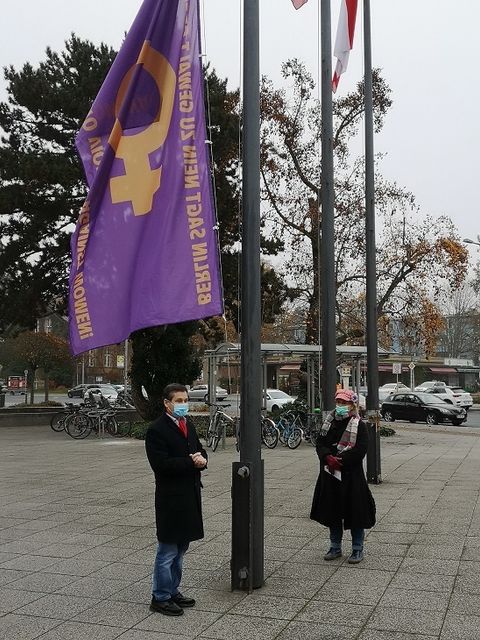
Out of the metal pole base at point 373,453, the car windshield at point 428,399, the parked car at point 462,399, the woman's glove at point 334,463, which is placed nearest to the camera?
the woman's glove at point 334,463

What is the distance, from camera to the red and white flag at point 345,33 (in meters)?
11.0

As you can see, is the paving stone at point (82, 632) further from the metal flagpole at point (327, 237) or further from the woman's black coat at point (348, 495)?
the metal flagpole at point (327, 237)

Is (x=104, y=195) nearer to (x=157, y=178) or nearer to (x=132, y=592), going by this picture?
(x=157, y=178)

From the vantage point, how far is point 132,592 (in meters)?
5.89

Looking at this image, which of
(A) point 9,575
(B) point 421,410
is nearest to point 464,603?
(A) point 9,575

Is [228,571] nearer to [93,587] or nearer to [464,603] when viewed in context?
[93,587]

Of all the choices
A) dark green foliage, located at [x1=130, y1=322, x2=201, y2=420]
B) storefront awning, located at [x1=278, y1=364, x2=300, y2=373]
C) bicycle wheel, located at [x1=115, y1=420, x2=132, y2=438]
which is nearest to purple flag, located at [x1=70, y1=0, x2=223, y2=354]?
dark green foliage, located at [x1=130, y1=322, x2=201, y2=420]

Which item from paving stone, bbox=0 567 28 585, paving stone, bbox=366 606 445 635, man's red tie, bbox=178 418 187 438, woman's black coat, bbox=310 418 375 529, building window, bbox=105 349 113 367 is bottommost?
paving stone, bbox=0 567 28 585

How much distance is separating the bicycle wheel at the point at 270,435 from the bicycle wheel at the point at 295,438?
0.35m

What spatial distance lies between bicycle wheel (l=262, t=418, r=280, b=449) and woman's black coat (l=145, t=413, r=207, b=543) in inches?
531

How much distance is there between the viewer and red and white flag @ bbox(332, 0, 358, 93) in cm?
1104

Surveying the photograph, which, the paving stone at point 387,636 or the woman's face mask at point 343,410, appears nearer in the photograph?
the paving stone at point 387,636

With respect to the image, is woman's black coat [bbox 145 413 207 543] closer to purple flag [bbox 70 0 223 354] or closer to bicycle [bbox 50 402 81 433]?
purple flag [bbox 70 0 223 354]

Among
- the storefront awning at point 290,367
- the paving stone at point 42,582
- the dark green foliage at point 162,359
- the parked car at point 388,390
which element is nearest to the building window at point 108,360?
the storefront awning at point 290,367
